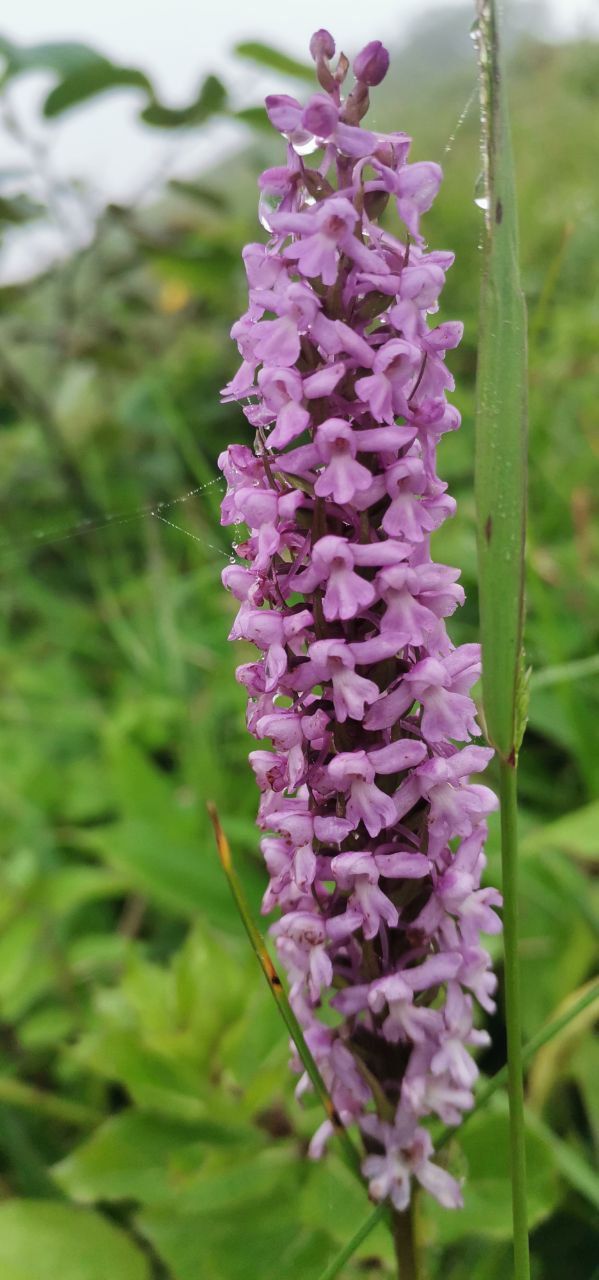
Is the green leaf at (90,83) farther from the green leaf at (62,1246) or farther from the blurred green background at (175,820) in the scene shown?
the green leaf at (62,1246)

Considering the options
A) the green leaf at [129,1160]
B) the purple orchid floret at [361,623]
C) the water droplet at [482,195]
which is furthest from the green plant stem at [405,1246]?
the water droplet at [482,195]

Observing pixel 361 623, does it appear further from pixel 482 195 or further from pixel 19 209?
pixel 19 209

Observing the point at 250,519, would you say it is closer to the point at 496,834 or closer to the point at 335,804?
Answer: the point at 335,804

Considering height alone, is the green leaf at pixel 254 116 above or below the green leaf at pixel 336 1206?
above

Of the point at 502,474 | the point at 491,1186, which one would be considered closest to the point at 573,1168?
the point at 491,1186

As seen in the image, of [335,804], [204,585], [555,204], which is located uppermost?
[555,204]

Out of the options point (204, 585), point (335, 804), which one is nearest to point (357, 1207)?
point (335, 804)
